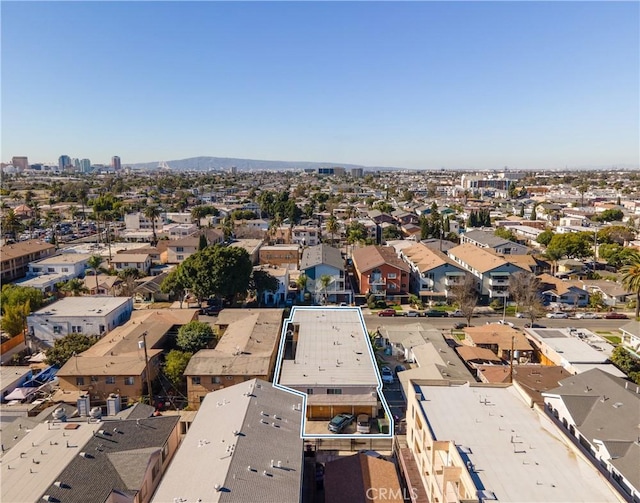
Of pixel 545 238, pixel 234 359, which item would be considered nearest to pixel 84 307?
pixel 234 359

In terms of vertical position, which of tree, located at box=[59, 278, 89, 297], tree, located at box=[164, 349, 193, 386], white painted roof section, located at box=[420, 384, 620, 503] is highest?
white painted roof section, located at box=[420, 384, 620, 503]

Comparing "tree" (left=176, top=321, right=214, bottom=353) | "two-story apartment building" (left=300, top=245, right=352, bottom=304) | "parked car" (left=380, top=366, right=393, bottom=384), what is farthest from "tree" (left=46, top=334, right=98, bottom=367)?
"two-story apartment building" (left=300, top=245, right=352, bottom=304)

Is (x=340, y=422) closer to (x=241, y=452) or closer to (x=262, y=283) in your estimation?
(x=241, y=452)

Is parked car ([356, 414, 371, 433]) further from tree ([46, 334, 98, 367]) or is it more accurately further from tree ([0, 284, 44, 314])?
tree ([0, 284, 44, 314])

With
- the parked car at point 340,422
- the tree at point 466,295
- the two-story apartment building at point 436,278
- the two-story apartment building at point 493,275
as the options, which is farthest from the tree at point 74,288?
the two-story apartment building at point 493,275

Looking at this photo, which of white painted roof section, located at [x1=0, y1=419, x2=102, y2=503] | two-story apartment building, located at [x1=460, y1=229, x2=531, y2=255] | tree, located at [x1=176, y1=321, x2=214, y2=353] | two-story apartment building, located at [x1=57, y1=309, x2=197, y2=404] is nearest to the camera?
white painted roof section, located at [x1=0, y1=419, x2=102, y2=503]

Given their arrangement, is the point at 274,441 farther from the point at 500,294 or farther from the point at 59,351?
the point at 500,294

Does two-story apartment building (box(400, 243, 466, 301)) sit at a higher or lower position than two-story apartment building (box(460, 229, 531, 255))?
lower
